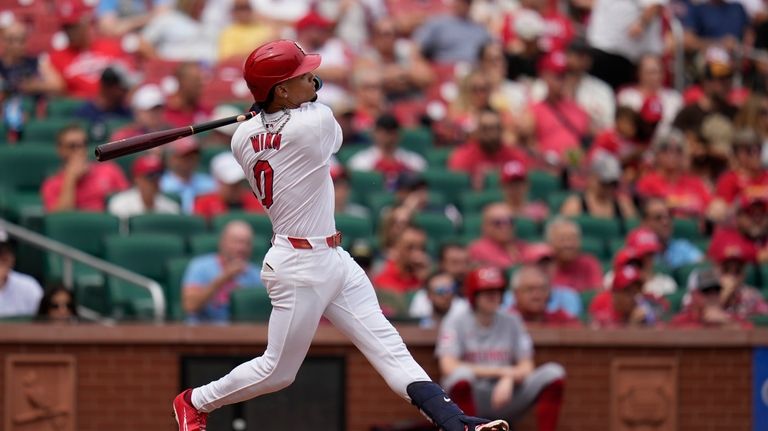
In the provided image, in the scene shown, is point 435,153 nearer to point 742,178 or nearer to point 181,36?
point 742,178

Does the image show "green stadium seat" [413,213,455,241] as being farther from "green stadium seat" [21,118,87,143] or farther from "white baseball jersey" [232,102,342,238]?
"white baseball jersey" [232,102,342,238]

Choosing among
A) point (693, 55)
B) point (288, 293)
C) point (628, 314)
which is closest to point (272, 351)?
point (288, 293)

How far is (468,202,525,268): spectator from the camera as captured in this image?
10328mm

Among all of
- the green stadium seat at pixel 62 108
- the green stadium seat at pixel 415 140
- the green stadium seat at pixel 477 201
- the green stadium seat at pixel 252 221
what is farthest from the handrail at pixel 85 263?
the green stadium seat at pixel 415 140

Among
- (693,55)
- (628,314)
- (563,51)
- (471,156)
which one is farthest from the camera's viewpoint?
(693,55)

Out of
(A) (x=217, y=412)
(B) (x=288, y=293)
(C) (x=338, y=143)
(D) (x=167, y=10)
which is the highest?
(C) (x=338, y=143)

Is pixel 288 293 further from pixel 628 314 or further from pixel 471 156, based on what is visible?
pixel 471 156

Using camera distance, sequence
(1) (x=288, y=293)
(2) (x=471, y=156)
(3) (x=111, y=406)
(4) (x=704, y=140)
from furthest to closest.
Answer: (4) (x=704, y=140) → (2) (x=471, y=156) → (3) (x=111, y=406) → (1) (x=288, y=293)

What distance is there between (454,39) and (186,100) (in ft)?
10.1

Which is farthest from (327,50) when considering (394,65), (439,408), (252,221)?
(439,408)

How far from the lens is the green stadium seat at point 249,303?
362 inches

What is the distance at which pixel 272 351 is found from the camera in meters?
6.41

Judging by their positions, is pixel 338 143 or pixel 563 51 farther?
pixel 563 51

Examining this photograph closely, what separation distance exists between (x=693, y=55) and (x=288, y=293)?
30.5 ft
